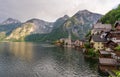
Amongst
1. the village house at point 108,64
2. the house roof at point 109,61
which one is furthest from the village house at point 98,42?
the village house at point 108,64

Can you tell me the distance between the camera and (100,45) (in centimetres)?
13850

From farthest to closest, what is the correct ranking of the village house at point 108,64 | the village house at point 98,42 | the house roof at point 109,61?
the village house at point 98,42
the house roof at point 109,61
the village house at point 108,64

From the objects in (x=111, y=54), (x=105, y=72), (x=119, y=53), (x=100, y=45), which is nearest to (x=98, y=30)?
(x=100, y=45)

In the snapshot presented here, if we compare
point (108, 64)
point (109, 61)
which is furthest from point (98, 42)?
point (108, 64)

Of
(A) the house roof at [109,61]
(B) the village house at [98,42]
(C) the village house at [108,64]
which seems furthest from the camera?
(B) the village house at [98,42]

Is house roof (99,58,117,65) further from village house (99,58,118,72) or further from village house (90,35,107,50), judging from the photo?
village house (90,35,107,50)

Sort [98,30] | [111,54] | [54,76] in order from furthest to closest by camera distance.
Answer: [98,30] < [111,54] < [54,76]

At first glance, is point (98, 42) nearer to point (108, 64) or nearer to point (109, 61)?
point (109, 61)

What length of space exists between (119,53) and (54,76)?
110ft

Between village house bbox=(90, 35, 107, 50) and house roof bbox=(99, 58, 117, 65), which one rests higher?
village house bbox=(90, 35, 107, 50)

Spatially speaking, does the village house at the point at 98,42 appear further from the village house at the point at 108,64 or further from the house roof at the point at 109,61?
the village house at the point at 108,64

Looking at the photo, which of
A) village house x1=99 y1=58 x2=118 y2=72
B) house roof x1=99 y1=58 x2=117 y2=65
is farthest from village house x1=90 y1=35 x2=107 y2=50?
village house x1=99 y1=58 x2=118 y2=72

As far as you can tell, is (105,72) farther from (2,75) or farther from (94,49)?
(94,49)

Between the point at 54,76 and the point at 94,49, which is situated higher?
the point at 94,49
